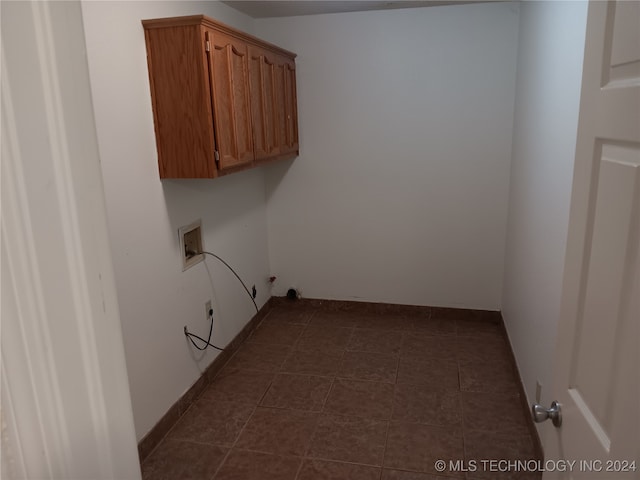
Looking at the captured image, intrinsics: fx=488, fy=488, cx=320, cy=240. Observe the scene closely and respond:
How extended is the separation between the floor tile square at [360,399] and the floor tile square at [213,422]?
488 millimetres

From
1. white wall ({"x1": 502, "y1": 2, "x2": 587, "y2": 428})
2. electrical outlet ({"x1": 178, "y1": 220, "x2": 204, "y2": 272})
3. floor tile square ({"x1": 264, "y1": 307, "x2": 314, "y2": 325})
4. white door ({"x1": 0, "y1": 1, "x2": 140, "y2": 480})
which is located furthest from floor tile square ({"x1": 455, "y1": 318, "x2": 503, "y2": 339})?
white door ({"x1": 0, "y1": 1, "x2": 140, "y2": 480})

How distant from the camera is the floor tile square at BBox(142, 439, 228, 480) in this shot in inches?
89.9

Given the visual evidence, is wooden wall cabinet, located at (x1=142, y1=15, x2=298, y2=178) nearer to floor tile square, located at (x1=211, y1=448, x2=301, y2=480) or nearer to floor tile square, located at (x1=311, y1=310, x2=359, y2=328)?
floor tile square, located at (x1=211, y1=448, x2=301, y2=480)

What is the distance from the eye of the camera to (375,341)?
3600 millimetres

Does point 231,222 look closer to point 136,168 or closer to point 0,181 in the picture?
point 136,168

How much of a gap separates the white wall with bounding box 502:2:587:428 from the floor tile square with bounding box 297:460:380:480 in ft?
2.84

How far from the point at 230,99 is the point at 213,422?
1762mm

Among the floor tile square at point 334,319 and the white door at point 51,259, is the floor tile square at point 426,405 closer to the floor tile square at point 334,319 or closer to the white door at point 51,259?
the floor tile square at point 334,319

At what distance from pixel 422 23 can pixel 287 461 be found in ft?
9.81

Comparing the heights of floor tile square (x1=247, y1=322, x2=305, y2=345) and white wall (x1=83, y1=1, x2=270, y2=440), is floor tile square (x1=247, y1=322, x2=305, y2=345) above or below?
below

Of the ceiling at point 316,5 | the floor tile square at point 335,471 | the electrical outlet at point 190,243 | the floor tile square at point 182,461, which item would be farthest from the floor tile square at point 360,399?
the ceiling at point 316,5

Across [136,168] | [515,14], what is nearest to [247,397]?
[136,168]

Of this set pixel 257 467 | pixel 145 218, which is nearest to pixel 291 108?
pixel 145 218

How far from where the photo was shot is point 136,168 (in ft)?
7.56
